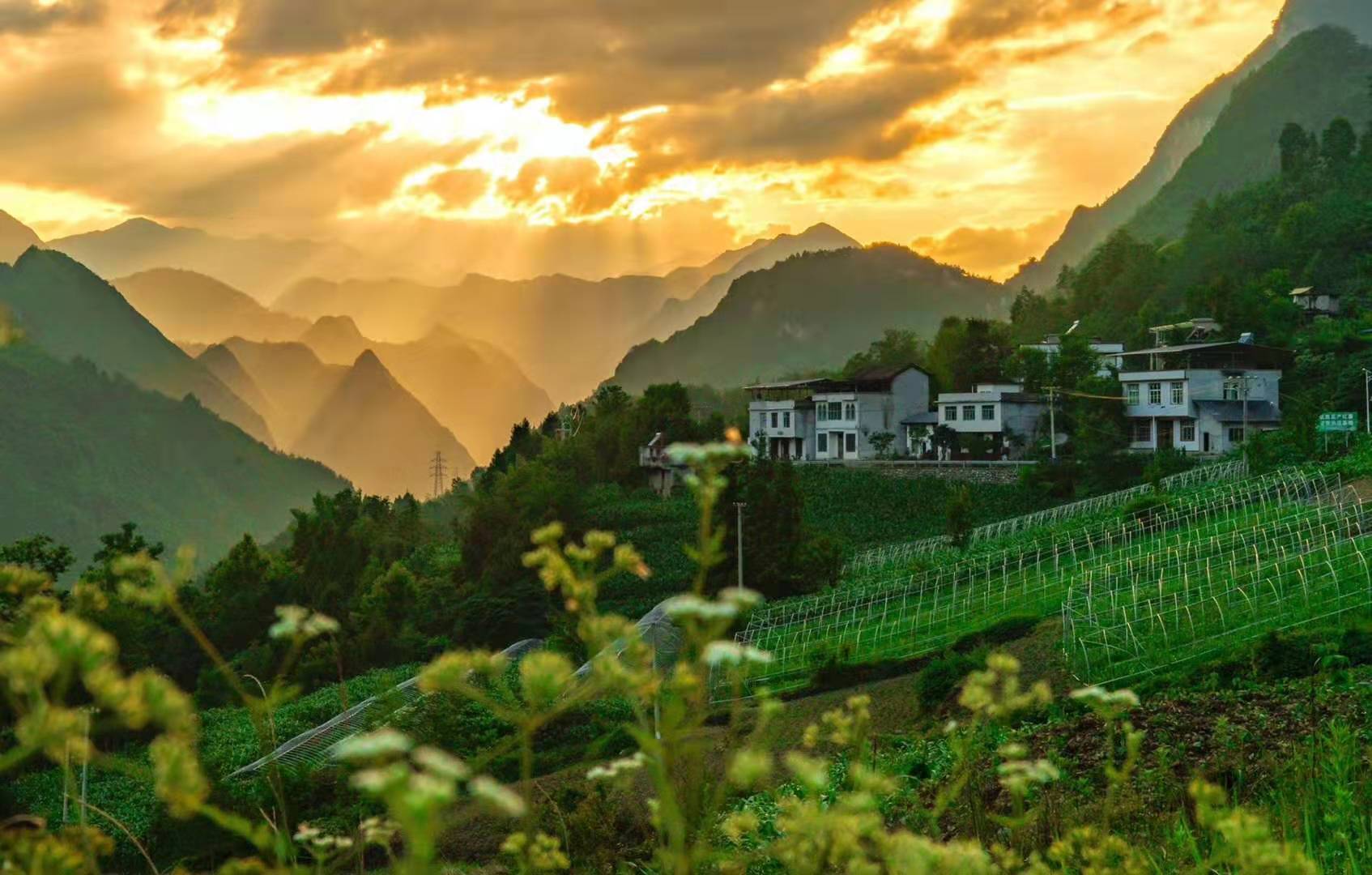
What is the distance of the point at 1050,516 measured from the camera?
37.8m

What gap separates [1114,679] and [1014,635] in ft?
13.8

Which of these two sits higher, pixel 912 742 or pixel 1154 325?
pixel 1154 325

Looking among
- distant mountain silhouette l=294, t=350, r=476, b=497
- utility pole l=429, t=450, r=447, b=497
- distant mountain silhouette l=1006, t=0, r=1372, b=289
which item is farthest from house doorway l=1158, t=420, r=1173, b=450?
distant mountain silhouette l=294, t=350, r=476, b=497

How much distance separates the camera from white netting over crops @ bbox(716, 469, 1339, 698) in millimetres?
23891

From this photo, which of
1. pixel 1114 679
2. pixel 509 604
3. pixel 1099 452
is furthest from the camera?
pixel 1099 452

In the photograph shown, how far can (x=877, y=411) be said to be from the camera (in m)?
52.5

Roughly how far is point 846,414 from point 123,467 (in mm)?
67531

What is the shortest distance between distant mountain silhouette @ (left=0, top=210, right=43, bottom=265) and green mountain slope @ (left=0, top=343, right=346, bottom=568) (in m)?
47.9

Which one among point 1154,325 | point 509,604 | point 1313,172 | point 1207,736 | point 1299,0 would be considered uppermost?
point 1299,0

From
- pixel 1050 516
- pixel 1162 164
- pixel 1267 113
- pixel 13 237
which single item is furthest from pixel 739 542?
pixel 13 237

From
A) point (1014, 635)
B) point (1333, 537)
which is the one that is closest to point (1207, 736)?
point (1014, 635)

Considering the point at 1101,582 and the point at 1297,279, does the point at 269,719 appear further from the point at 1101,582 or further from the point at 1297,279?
the point at 1297,279

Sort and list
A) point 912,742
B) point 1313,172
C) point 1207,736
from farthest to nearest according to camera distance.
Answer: point 1313,172 → point 912,742 → point 1207,736

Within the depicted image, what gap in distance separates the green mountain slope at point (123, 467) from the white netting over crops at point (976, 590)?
72973mm
